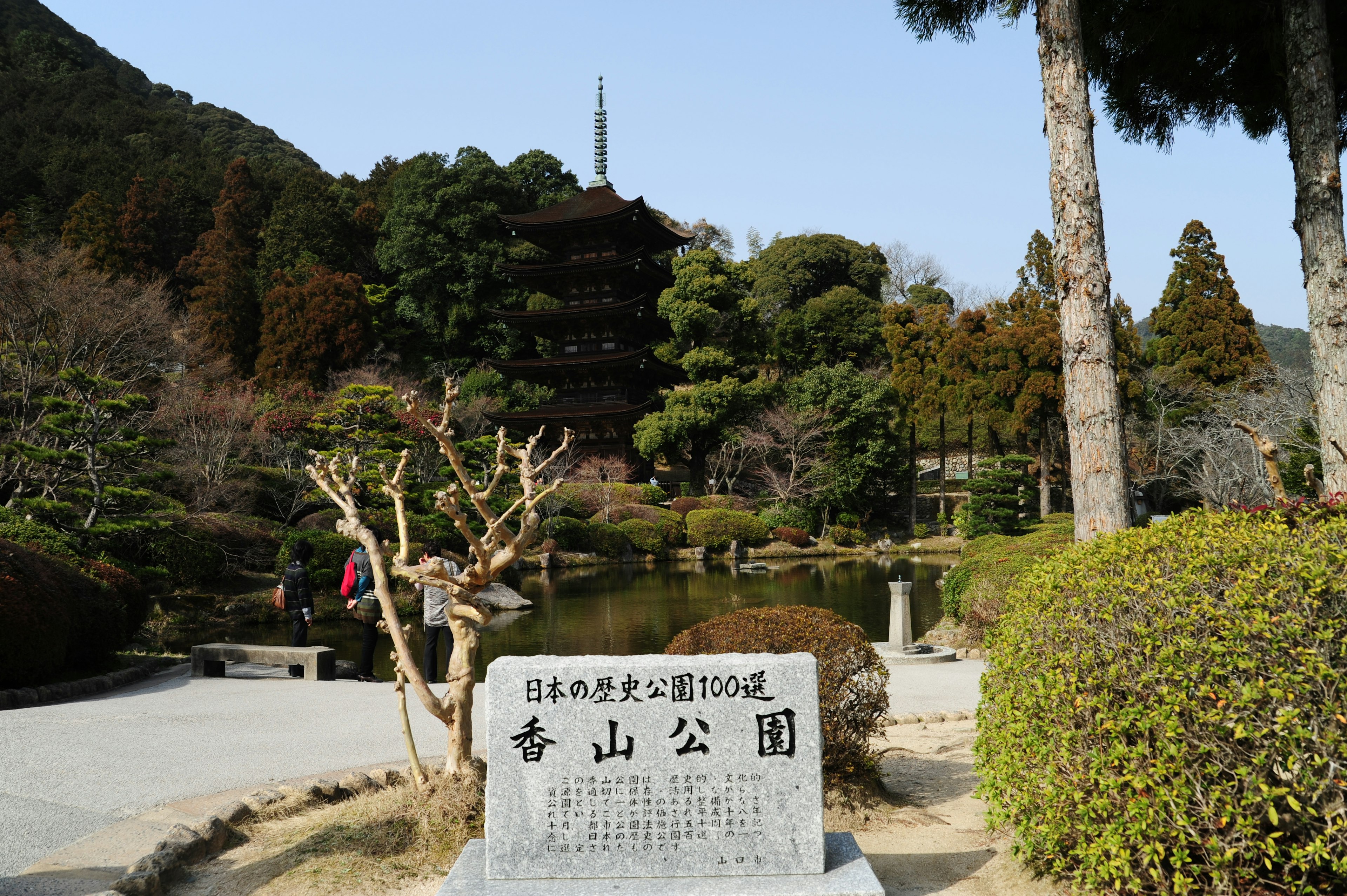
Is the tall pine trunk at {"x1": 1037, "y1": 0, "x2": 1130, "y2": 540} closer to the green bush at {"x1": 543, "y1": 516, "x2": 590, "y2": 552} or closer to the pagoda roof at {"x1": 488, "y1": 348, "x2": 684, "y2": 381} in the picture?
the green bush at {"x1": 543, "y1": 516, "x2": 590, "y2": 552}

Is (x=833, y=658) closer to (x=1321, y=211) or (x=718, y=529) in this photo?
(x=1321, y=211)

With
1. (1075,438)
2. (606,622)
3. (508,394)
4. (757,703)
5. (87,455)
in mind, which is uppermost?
(508,394)

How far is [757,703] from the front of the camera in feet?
9.07

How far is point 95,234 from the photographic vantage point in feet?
96.9

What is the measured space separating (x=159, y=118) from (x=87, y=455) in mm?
36950

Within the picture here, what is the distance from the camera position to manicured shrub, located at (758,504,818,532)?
27266 millimetres

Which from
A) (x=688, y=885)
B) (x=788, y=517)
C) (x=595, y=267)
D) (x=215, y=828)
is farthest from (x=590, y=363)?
(x=688, y=885)

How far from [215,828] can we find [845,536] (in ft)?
83.0

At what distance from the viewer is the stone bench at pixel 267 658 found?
7.84m

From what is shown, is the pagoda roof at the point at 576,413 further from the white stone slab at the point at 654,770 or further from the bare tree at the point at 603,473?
the white stone slab at the point at 654,770

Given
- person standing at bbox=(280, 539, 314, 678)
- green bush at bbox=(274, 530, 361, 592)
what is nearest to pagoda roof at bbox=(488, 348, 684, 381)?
green bush at bbox=(274, 530, 361, 592)

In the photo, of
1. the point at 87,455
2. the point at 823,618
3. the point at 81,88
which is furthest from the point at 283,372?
the point at 823,618

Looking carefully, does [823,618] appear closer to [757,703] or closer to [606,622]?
[757,703]

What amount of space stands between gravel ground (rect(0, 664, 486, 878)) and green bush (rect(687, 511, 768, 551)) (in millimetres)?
18528
